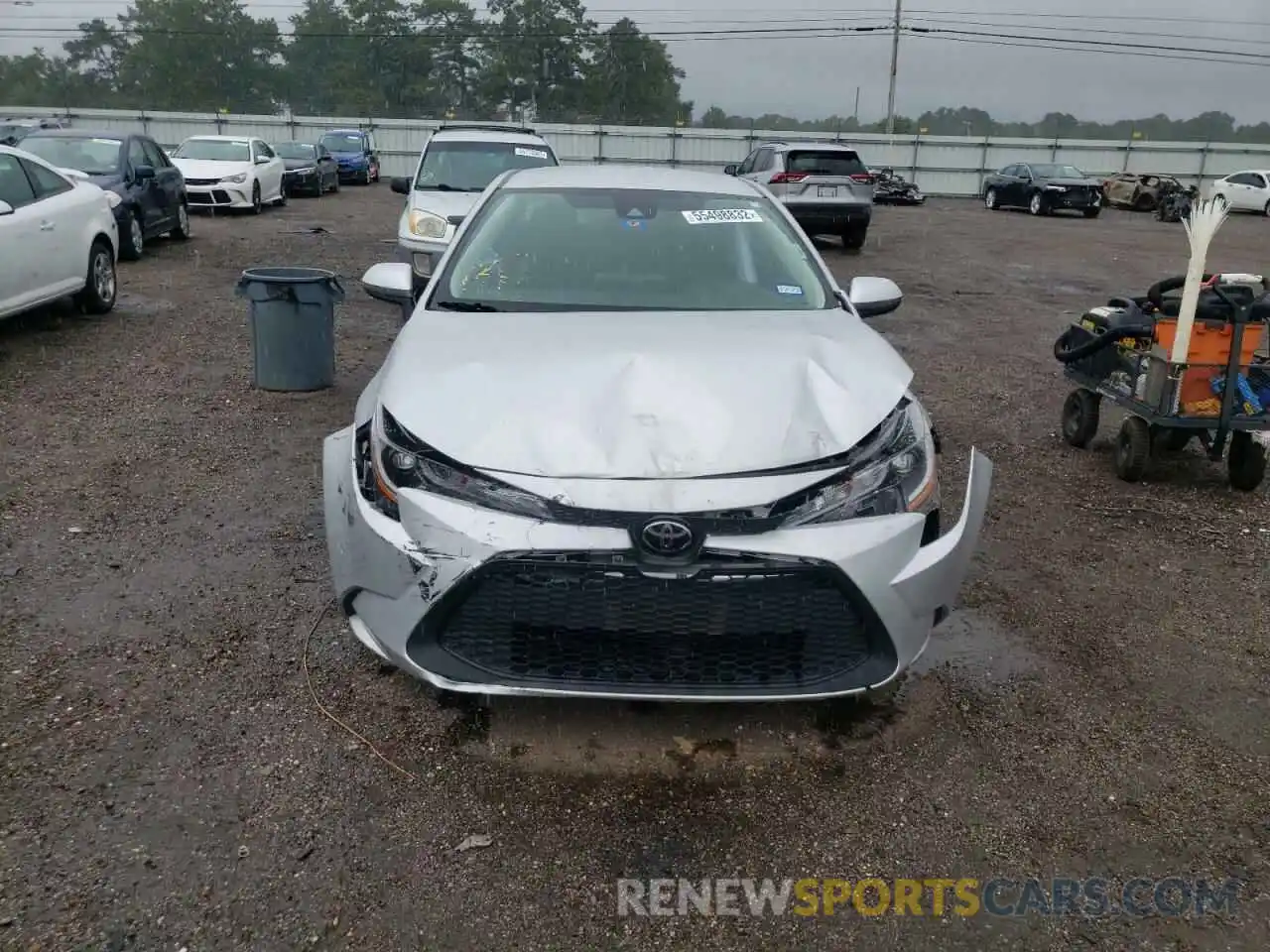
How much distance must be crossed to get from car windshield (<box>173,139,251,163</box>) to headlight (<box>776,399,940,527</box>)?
62.9ft

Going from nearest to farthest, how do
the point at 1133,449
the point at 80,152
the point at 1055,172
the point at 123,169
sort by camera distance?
the point at 1133,449
the point at 123,169
the point at 80,152
the point at 1055,172

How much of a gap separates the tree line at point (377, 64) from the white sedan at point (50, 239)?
Result: 185 ft

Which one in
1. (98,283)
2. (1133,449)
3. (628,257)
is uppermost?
(628,257)

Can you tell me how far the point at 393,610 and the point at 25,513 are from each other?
2953 mm

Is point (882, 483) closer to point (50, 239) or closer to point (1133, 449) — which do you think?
point (1133, 449)

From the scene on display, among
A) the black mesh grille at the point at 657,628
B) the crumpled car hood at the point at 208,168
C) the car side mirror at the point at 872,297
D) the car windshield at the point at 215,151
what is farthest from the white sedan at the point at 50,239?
the car windshield at the point at 215,151

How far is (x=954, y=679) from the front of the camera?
354 cm

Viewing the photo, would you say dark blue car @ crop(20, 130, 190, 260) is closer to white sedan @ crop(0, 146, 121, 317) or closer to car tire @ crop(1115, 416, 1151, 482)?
white sedan @ crop(0, 146, 121, 317)

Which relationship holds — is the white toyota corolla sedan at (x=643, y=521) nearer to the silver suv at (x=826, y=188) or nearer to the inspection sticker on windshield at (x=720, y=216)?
→ the inspection sticker on windshield at (x=720, y=216)

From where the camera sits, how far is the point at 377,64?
67.6 meters

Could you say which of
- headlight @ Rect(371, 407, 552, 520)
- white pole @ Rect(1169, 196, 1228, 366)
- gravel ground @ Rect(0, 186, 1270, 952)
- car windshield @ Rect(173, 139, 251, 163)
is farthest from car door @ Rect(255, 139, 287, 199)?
headlight @ Rect(371, 407, 552, 520)

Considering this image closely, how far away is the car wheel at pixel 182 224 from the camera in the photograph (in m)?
14.1

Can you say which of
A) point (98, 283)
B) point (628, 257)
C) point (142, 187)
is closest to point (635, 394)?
point (628, 257)

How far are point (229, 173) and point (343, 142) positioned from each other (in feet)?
44.6
